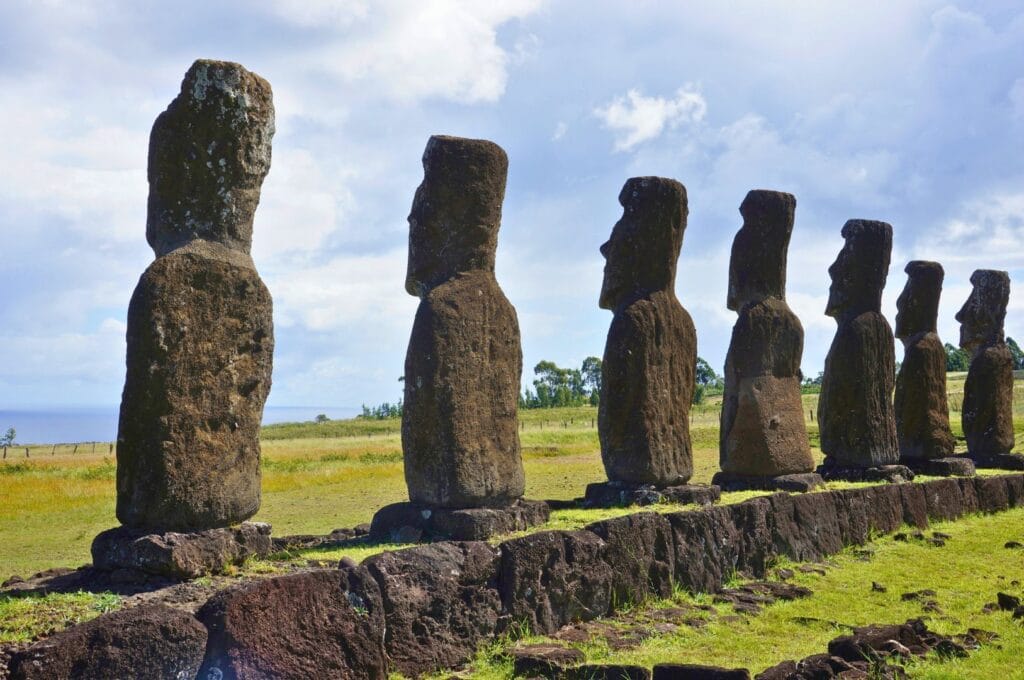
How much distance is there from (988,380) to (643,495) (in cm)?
1082

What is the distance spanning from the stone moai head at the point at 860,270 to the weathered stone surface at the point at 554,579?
869cm

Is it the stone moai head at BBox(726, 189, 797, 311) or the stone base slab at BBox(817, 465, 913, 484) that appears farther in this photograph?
the stone base slab at BBox(817, 465, 913, 484)

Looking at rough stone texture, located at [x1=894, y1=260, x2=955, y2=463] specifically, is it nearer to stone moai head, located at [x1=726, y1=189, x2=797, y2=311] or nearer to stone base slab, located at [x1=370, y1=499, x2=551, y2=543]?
stone moai head, located at [x1=726, y1=189, x2=797, y2=311]

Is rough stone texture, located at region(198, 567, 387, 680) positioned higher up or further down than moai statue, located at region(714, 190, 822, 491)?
further down

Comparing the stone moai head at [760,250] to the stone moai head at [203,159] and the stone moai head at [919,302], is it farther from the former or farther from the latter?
the stone moai head at [203,159]

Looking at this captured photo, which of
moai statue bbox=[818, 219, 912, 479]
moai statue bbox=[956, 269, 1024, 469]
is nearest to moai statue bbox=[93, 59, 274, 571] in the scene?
moai statue bbox=[818, 219, 912, 479]

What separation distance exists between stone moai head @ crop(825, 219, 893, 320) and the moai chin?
4.47m

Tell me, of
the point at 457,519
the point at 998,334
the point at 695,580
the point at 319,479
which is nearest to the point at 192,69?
the point at 457,519

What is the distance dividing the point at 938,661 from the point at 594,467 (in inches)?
771

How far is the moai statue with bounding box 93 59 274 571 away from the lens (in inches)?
279

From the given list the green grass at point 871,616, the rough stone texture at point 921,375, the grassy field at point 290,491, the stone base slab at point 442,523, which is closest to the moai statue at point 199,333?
the stone base slab at point 442,523

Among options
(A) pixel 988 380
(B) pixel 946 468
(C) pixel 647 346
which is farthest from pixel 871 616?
(A) pixel 988 380

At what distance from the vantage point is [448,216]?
10.1 meters

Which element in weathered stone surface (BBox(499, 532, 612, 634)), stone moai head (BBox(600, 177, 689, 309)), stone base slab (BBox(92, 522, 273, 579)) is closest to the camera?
stone base slab (BBox(92, 522, 273, 579))
